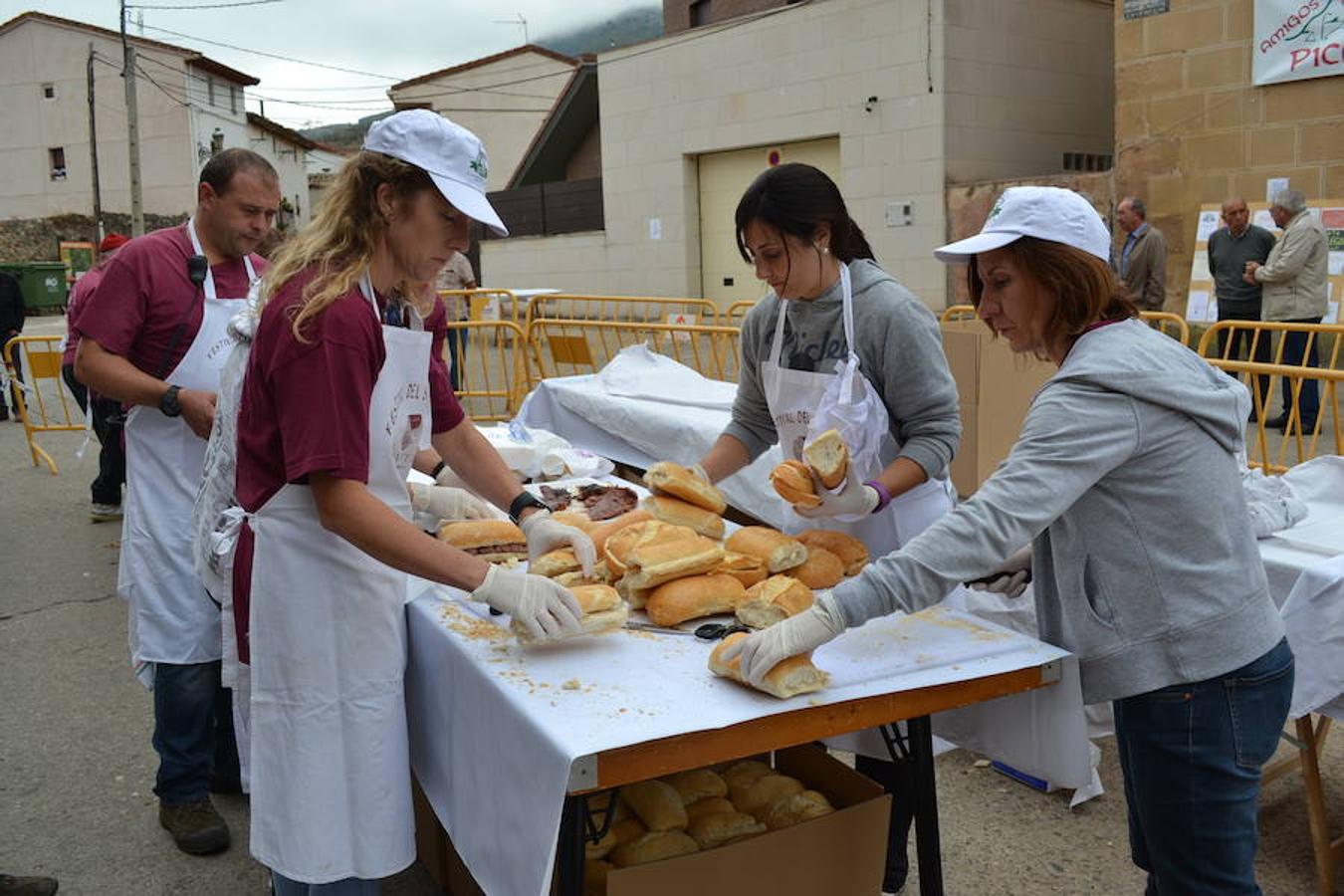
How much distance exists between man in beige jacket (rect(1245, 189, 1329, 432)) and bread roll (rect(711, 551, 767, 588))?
8.50 metres

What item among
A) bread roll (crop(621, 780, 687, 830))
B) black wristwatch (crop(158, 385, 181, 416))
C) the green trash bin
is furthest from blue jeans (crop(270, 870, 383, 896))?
the green trash bin

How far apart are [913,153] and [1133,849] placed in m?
14.2

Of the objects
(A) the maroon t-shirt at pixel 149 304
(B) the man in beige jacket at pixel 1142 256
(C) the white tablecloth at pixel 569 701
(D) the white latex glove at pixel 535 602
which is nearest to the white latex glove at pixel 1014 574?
(C) the white tablecloth at pixel 569 701

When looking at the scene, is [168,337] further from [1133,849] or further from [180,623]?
[1133,849]

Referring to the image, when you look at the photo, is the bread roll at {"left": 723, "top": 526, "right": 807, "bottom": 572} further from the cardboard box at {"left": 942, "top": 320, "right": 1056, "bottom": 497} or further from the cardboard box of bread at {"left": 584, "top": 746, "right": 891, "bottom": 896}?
the cardboard box at {"left": 942, "top": 320, "right": 1056, "bottom": 497}

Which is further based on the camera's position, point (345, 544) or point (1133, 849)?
point (1133, 849)

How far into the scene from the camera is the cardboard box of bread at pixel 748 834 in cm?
204

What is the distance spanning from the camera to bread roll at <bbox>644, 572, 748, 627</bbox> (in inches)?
87.7

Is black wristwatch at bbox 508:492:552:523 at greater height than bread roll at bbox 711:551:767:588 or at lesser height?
greater

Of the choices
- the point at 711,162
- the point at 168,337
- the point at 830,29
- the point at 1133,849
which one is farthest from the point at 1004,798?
the point at 711,162

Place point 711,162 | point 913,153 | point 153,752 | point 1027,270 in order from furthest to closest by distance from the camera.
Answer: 1. point 711,162
2. point 913,153
3. point 153,752
4. point 1027,270

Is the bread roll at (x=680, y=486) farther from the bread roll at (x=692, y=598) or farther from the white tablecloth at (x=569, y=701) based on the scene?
the white tablecloth at (x=569, y=701)

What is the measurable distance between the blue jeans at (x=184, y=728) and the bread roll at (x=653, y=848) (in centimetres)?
150

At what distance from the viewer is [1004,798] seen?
3578 millimetres
